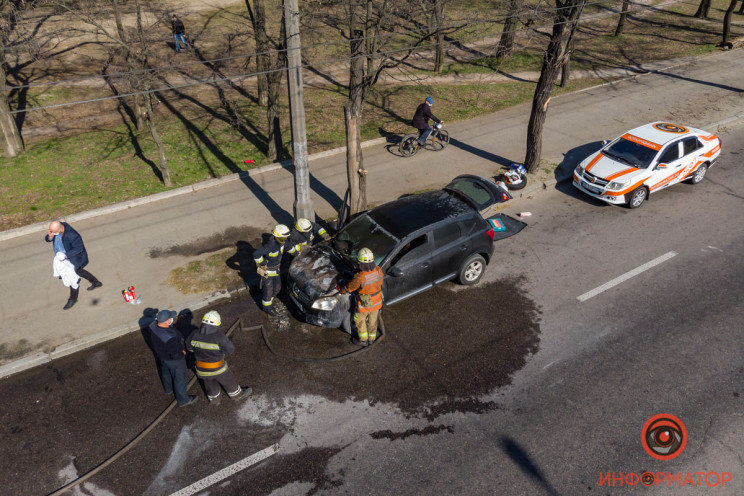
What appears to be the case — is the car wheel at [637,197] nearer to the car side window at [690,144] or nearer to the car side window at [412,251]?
the car side window at [690,144]

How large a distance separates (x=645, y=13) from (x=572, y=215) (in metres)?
24.7

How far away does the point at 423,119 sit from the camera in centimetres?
1399

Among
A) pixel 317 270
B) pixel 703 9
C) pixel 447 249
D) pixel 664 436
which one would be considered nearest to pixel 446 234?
pixel 447 249

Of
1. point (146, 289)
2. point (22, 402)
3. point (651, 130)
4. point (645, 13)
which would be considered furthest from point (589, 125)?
point (645, 13)

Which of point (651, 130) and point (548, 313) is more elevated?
point (651, 130)

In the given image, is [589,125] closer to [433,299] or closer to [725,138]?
[725,138]

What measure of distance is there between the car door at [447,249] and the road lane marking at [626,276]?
2.49 metres

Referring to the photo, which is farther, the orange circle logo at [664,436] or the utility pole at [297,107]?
the utility pole at [297,107]

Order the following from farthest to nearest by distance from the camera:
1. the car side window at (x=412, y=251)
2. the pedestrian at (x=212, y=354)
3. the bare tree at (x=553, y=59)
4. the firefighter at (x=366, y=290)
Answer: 1. the bare tree at (x=553, y=59)
2. the car side window at (x=412, y=251)
3. the firefighter at (x=366, y=290)
4. the pedestrian at (x=212, y=354)

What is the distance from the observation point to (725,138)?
51.0 ft

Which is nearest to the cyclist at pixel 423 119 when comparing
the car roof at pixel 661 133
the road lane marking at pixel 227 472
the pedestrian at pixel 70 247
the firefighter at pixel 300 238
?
the car roof at pixel 661 133

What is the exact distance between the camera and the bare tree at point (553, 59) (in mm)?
11320

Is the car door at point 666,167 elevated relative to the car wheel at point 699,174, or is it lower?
elevated

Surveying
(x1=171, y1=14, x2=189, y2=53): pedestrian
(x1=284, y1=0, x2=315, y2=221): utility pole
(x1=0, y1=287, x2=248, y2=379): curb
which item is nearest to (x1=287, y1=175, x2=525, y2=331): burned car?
(x1=284, y1=0, x2=315, y2=221): utility pole
